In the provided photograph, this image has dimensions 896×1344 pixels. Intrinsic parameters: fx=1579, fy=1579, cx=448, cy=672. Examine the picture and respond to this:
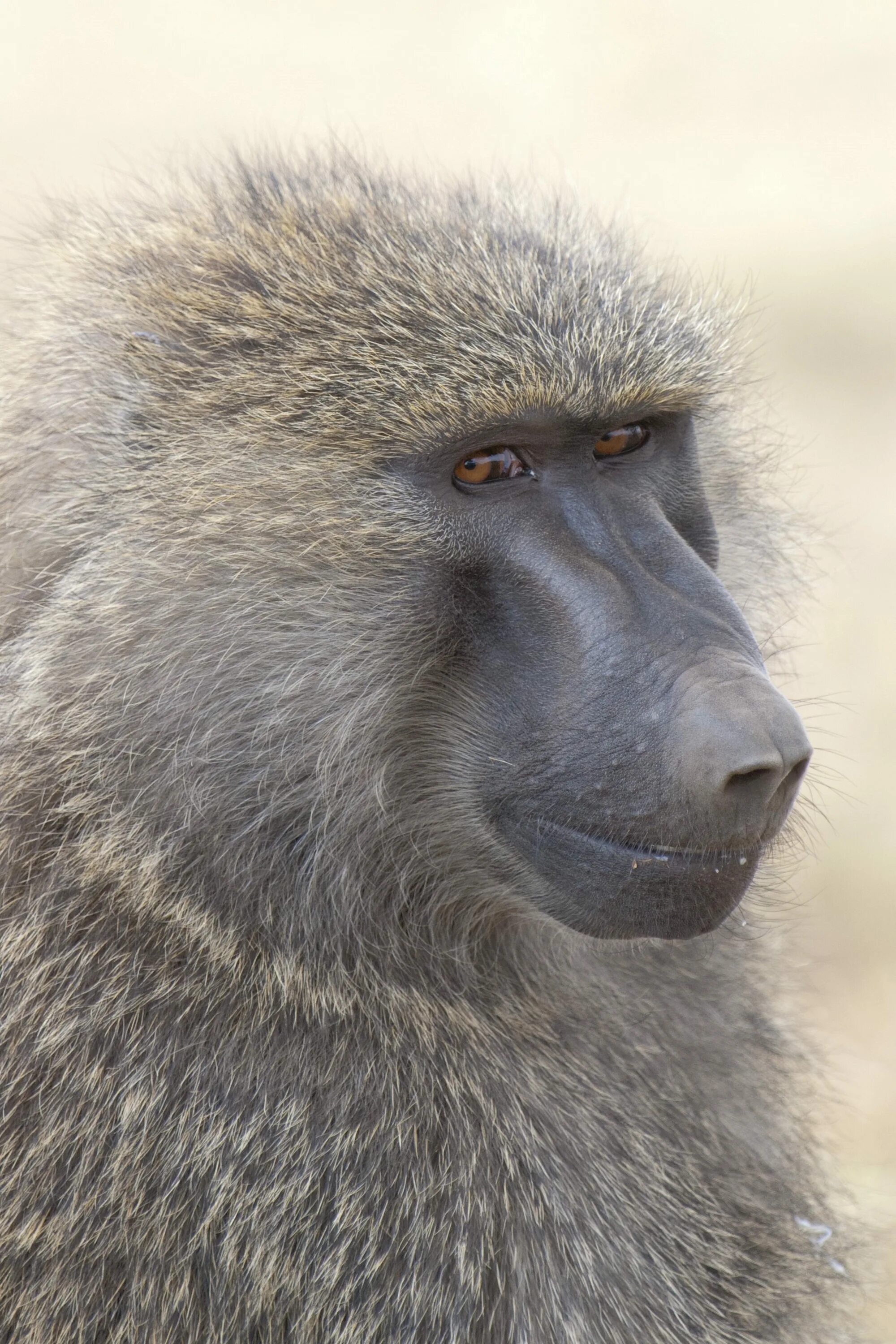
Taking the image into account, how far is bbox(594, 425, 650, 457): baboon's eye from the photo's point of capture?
2.05 m

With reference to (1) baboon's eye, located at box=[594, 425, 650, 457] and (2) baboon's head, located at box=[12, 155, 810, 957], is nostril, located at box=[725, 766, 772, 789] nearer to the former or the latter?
(2) baboon's head, located at box=[12, 155, 810, 957]

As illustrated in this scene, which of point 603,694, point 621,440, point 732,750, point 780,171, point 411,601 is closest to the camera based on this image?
point 732,750

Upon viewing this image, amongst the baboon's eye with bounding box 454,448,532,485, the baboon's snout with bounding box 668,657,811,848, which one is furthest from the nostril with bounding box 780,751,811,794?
the baboon's eye with bounding box 454,448,532,485

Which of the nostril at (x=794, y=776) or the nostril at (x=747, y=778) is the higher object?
the nostril at (x=747, y=778)

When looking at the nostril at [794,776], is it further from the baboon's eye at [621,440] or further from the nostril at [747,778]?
the baboon's eye at [621,440]

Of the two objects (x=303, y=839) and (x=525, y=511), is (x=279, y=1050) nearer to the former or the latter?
(x=303, y=839)

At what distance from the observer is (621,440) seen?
2.07 m

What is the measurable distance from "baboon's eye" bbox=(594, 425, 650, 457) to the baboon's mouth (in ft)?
1.67

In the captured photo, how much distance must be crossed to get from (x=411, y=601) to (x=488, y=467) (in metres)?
0.20

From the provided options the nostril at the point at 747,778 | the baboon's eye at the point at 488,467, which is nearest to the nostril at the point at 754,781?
the nostril at the point at 747,778

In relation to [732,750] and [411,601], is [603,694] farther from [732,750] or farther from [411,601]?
[411,601]

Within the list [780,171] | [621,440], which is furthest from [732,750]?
[780,171]

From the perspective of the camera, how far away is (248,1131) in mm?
1802

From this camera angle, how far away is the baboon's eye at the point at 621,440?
205 centimetres
